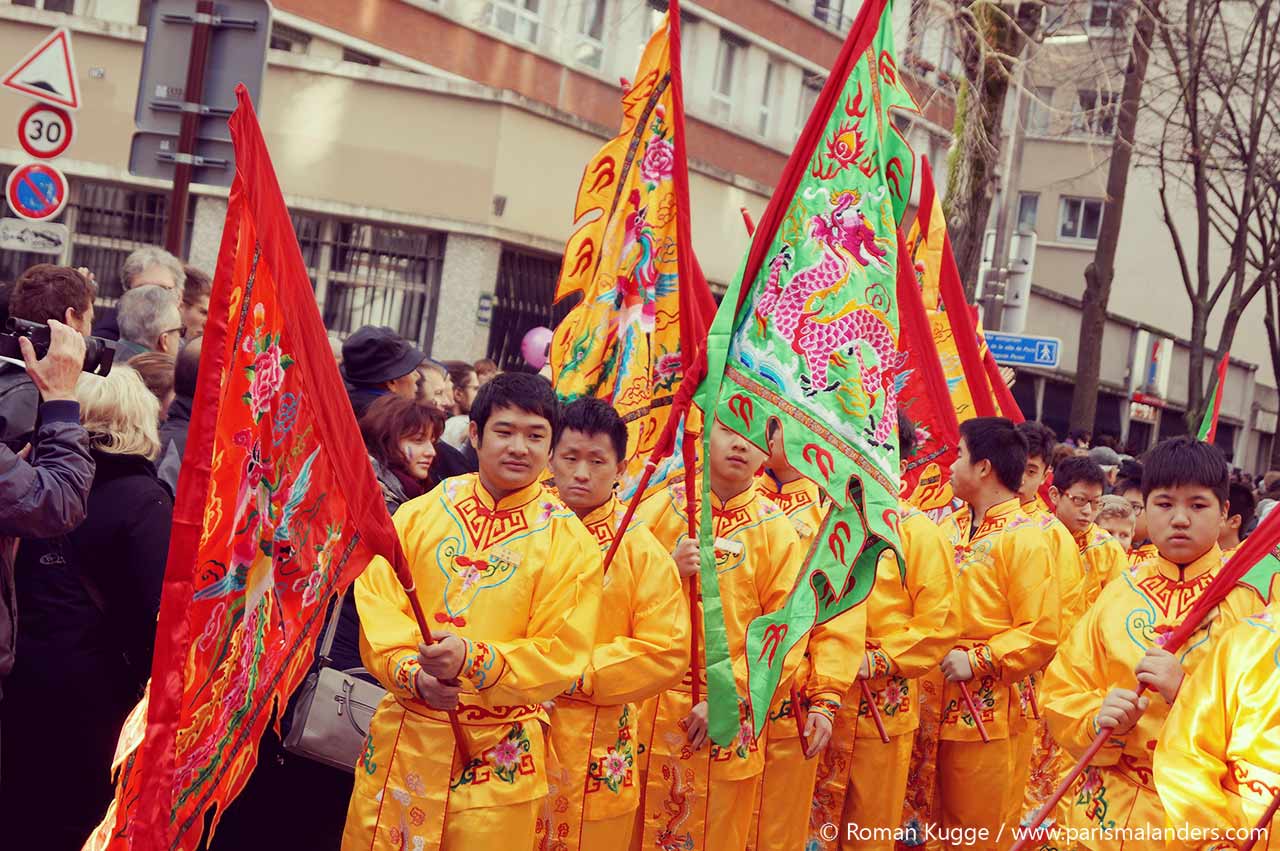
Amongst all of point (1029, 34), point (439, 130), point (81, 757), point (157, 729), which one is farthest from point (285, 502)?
point (439, 130)

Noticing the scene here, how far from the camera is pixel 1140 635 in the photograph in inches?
190

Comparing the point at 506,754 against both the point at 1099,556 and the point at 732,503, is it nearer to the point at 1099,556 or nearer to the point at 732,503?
the point at 732,503

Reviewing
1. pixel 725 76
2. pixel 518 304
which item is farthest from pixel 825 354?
pixel 725 76

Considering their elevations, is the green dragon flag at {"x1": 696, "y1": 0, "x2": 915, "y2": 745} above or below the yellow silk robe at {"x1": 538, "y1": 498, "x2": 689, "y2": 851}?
above

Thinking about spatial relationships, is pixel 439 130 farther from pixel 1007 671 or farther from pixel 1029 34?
pixel 1007 671

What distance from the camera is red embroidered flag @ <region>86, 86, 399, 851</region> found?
2951mm

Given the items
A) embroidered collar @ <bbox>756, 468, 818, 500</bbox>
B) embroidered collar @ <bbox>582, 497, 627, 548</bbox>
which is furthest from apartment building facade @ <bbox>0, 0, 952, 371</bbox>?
embroidered collar @ <bbox>582, 497, 627, 548</bbox>

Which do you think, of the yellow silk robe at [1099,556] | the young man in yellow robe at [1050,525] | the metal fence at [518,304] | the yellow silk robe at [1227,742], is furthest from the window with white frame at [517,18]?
the yellow silk robe at [1227,742]

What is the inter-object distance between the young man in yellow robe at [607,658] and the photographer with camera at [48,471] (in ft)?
4.96

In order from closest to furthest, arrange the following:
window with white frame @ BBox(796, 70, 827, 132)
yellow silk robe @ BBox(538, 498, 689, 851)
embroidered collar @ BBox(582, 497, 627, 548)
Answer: yellow silk robe @ BBox(538, 498, 689, 851) < embroidered collar @ BBox(582, 497, 627, 548) < window with white frame @ BBox(796, 70, 827, 132)

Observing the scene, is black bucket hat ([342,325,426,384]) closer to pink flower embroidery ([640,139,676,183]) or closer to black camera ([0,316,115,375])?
pink flower embroidery ([640,139,676,183])

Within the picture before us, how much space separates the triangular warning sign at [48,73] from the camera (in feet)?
28.9

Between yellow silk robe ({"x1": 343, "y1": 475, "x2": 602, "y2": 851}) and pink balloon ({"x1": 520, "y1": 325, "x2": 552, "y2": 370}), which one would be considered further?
pink balloon ({"x1": 520, "y1": 325, "x2": 552, "y2": 370})

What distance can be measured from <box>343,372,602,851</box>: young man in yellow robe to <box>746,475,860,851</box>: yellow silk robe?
1426 mm
